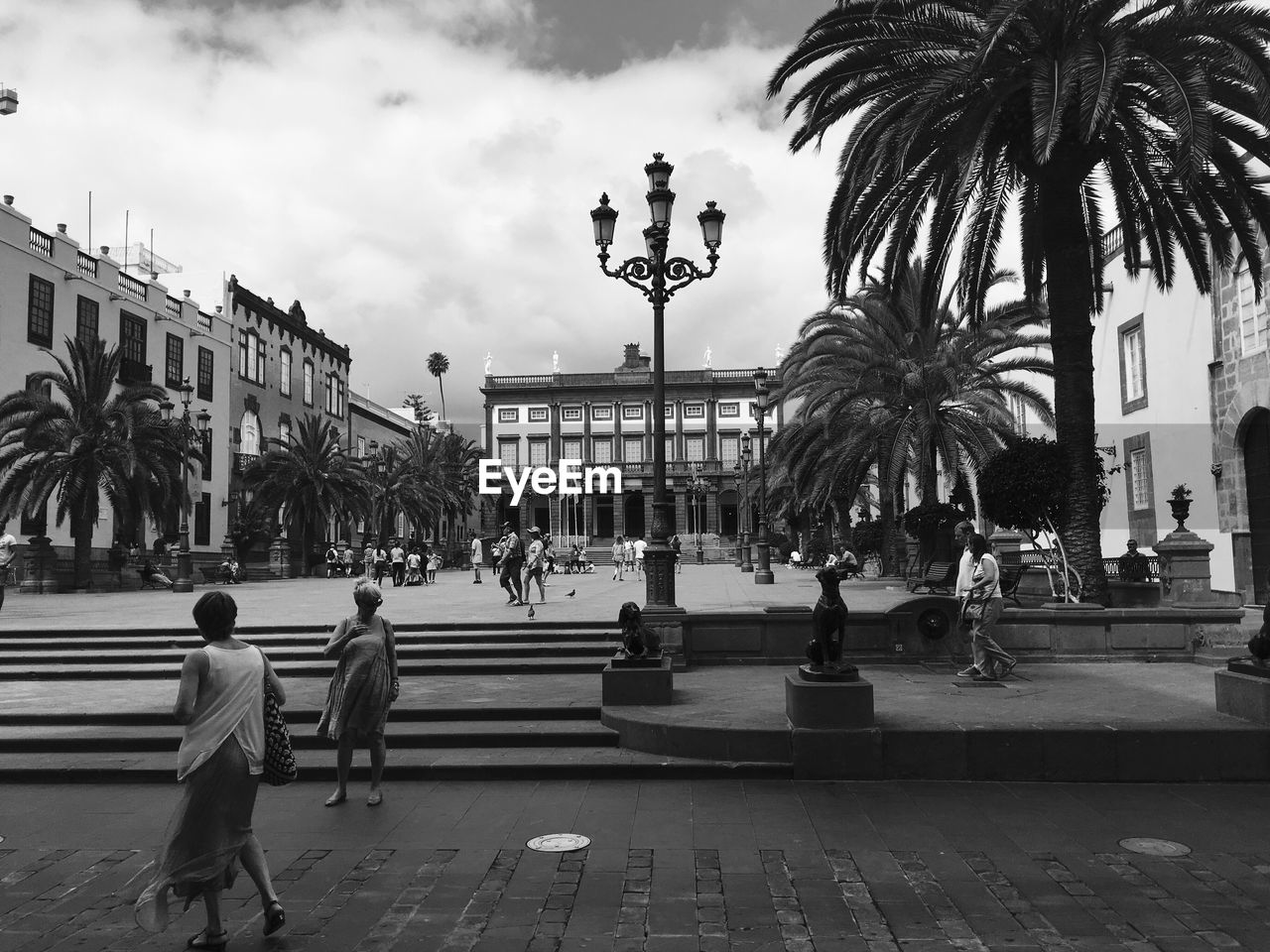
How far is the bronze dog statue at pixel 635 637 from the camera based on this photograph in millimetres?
9070

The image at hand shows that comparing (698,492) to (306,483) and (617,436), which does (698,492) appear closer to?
(617,436)

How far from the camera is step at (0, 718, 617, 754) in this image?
815 centimetres

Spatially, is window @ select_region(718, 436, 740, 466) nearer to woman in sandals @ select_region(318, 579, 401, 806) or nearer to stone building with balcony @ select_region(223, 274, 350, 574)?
stone building with balcony @ select_region(223, 274, 350, 574)

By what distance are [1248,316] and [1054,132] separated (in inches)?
462

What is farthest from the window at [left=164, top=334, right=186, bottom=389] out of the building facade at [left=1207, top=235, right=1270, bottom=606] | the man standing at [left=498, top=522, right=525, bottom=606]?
the building facade at [left=1207, top=235, right=1270, bottom=606]

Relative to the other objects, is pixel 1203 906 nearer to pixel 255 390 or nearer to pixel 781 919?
pixel 781 919

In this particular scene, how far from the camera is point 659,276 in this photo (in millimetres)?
12477

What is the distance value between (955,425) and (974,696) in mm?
13000

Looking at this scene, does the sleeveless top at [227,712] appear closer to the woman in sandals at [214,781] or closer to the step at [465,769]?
the woman in sandals at [214,781]

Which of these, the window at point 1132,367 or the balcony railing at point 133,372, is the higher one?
the balcony railing at point 133,372

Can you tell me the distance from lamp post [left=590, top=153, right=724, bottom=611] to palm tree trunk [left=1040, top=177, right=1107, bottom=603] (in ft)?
14.8

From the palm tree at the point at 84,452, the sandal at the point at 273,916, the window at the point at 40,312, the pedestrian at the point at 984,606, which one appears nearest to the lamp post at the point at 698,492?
the window at the point at 40,312

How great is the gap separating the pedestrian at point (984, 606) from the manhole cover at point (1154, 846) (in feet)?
13.6

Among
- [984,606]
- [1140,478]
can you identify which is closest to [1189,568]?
[984,606]
